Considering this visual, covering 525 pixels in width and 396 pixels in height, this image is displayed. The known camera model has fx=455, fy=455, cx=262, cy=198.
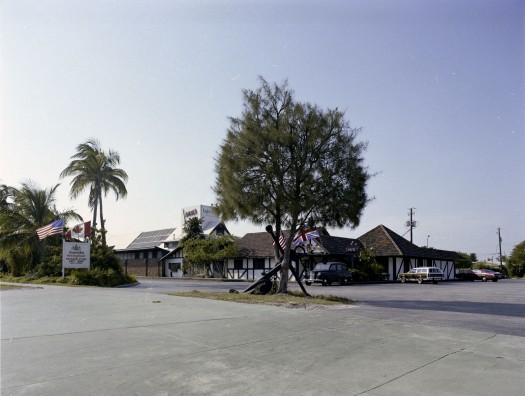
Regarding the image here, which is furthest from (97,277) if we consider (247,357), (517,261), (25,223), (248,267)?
(517,261)

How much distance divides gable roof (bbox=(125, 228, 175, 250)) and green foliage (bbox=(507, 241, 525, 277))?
5104cm

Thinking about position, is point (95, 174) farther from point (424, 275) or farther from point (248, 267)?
point (424, 275)

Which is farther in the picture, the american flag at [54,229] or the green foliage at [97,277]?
the american flag at [54,229]

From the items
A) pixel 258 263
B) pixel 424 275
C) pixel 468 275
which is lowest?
pixel 468 275

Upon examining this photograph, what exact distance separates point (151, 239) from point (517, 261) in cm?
5413

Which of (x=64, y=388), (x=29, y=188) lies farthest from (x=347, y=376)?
(x=29, y=188)

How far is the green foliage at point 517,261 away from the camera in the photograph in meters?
67.9

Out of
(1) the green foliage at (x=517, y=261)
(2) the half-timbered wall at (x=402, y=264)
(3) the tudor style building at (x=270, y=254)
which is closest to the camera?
(3) the tudor style building at (x=270, y=254)

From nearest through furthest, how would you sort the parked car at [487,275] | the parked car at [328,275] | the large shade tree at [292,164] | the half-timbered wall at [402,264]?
the large shade tree at [292,164] < the parked car at [328,275] < the half-timbered wall at [402,264] < the parked car at [487,275]

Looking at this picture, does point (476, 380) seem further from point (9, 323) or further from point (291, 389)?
point (9, 323)

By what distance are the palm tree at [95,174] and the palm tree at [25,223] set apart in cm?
170

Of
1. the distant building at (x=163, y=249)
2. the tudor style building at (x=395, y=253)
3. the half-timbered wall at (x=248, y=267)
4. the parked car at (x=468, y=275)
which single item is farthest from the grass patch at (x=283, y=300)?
the parked car at (x=468, y=275)

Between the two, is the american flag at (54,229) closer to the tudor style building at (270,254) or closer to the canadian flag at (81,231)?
the canadian flag at (81,231)

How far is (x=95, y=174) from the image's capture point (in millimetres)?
34000
